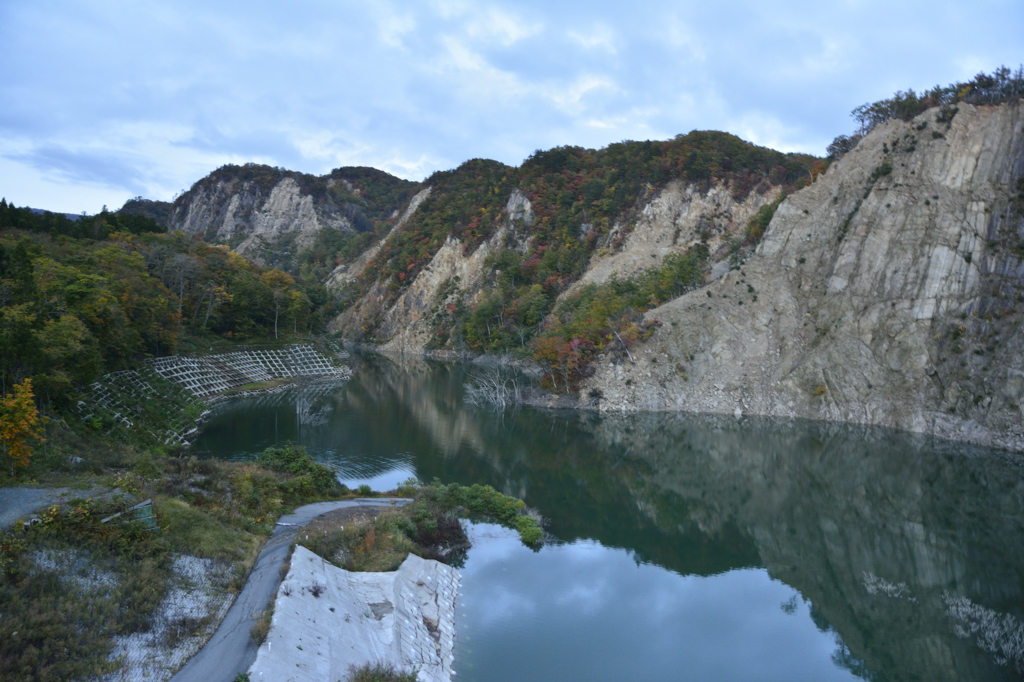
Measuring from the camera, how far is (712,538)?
26.2 m

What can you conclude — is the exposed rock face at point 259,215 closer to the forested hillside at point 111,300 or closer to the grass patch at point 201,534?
the forested hillside at point 111,300

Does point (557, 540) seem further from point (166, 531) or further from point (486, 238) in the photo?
point (486, 238)

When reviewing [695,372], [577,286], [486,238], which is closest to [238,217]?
[486,238]

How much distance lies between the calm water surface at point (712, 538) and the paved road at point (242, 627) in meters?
5.53

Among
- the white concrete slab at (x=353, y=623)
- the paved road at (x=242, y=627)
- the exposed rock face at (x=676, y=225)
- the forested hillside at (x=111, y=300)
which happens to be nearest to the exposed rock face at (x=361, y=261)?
the forested hillside at (x=111, y=300)

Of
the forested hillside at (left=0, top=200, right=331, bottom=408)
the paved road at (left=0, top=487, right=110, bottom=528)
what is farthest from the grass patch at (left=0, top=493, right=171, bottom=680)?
the forested hillside at (left=0, top=200, right=331, bottom=408)

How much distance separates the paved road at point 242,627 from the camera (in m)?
10.7

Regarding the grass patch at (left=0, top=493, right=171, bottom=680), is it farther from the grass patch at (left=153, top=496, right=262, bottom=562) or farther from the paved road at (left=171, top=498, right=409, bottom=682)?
the paved road at (left=171, top=498, right=409, bottom=682)

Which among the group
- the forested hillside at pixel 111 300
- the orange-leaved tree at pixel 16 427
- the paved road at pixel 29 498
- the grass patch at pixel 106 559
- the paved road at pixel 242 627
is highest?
the forested hillside at pixel 111 300

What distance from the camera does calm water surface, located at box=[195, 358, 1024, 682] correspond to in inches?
661

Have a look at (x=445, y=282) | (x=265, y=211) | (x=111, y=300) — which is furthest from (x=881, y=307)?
(x=265, y=211)

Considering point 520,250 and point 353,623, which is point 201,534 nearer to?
point 353,623

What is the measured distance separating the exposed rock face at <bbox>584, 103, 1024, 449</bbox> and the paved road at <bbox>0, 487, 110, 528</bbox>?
40505mm

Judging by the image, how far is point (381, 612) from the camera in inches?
608
